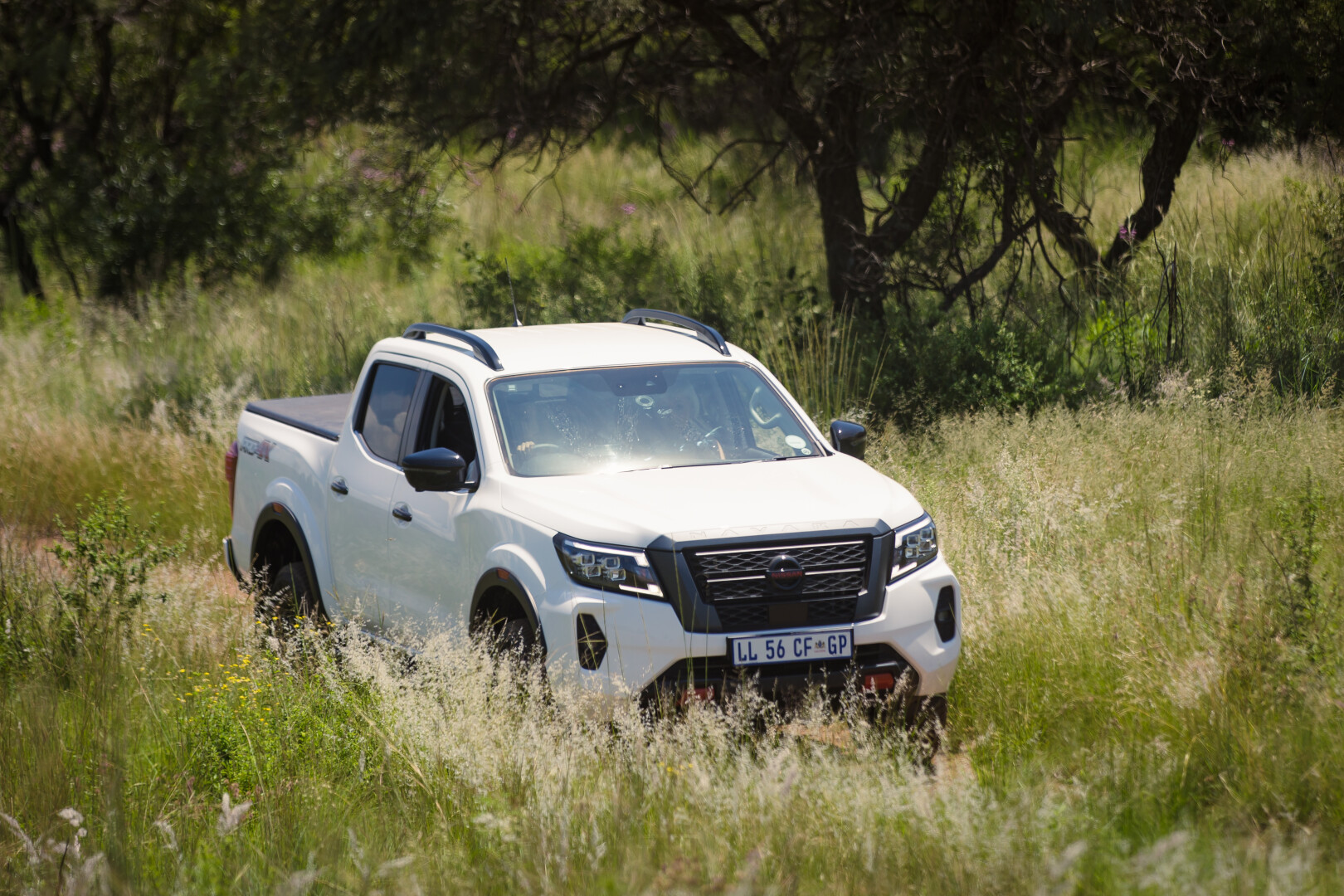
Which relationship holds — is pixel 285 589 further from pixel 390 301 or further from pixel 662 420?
pixel 390 301

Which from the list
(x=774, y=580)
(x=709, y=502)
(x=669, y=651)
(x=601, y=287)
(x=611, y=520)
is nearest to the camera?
(x=669, y=651)

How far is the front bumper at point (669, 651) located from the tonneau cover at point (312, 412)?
9.01 feet

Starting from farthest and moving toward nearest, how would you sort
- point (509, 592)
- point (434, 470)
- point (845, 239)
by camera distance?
point (845, 239)
point (434, 470)
point (509, 592)

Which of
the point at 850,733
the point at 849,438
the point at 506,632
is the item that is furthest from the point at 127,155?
the point at 850,733

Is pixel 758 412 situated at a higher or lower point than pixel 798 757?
higher

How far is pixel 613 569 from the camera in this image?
195 inches

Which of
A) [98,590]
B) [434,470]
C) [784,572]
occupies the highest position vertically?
[434,470]

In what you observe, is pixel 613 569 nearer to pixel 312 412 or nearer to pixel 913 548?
pixel 913 548

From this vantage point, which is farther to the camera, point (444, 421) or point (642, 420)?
point (444, 421)

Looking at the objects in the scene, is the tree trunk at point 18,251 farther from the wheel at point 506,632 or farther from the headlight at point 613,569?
the headlight at point 613,569

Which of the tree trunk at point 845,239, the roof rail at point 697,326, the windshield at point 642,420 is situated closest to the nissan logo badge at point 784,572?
the windshield at point 642,420

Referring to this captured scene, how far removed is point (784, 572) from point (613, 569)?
0.65 metres

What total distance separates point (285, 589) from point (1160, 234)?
7.91m

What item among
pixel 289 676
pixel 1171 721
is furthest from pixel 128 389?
pixel 1171 721
